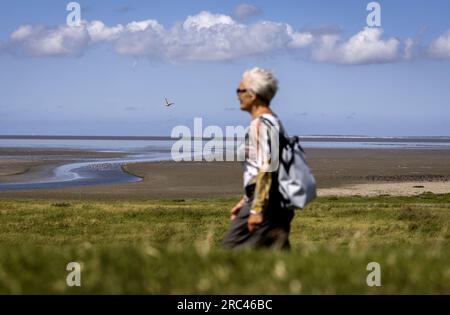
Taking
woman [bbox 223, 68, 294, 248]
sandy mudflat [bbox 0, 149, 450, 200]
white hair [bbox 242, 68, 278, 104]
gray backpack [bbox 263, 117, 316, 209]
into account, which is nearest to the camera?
gray backpack [bbox 263, 117, 316, 209]

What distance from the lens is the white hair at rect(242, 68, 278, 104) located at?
6.60 meters

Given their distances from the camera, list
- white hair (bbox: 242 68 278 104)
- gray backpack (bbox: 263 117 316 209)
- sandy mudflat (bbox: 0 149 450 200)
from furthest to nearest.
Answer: sandy mudflat (bbox: 0 149 450 200)
white hair (bbox: 242 68 278 104)
gray backpack (bbox: 263 117 316 209)

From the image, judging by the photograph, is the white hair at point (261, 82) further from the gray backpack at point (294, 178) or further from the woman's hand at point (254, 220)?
the woman's hand at point (254, 220)

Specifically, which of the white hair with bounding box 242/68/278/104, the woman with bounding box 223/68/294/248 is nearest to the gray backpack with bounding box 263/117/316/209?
the woman with bounding box 223/68/294/248

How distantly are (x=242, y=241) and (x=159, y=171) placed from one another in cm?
6018

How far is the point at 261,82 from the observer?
6.59m

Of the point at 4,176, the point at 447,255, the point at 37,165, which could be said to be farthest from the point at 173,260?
the point at 37,165

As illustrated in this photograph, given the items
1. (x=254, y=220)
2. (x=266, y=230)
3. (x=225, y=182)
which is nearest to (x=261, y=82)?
(x=254, y=220)

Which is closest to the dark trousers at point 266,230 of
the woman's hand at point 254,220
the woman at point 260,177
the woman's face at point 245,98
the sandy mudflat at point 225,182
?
the woman at point 260,177

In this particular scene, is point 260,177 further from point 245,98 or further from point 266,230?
point 245,98

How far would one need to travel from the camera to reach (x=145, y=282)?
18.4ft

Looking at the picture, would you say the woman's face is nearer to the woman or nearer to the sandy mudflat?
the woman

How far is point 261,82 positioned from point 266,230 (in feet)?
4.87

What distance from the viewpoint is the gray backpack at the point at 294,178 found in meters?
6.28
